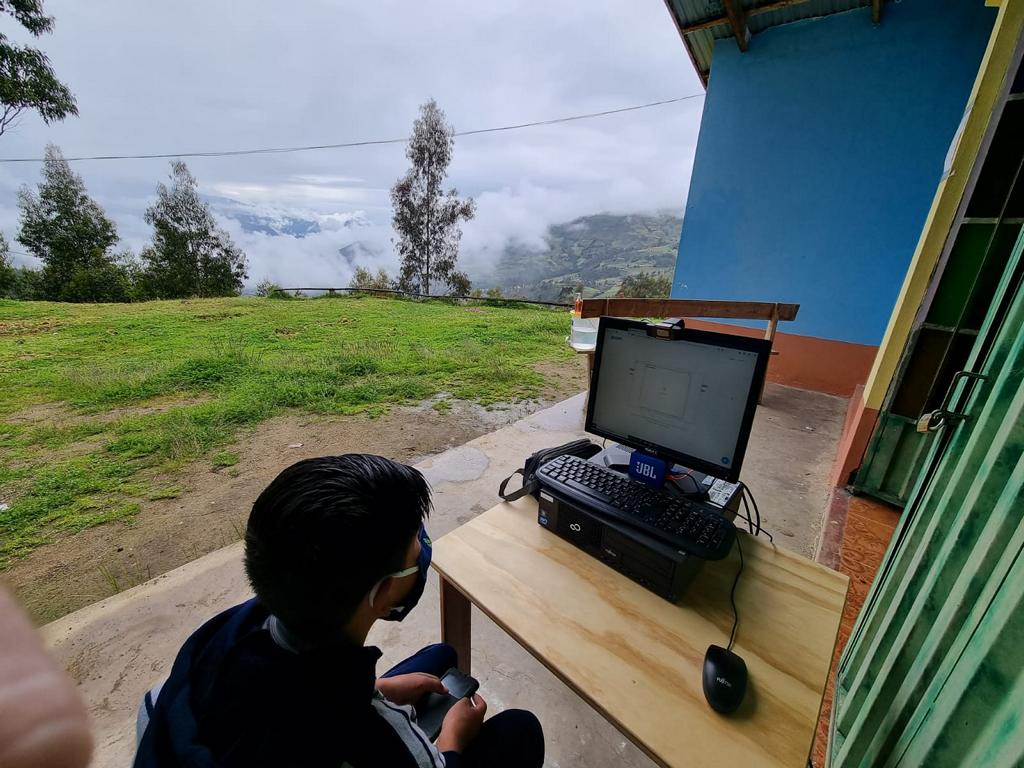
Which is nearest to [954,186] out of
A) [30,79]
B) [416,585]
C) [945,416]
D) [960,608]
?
[945,416]

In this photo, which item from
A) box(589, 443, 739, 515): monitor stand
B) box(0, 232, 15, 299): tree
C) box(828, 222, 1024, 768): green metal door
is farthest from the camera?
box(0, 232, 15, 299): tree

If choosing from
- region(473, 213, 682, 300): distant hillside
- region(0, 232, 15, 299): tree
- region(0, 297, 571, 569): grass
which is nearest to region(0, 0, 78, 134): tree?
region(0, 297, 571, 569): grass

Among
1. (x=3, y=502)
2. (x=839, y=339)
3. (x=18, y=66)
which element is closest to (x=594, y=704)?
(x=3, y=502)

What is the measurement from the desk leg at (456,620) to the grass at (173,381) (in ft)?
8.40

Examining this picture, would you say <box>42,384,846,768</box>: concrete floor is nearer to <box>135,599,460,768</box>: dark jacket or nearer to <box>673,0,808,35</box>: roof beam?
<box>135,599,460,768</box>: dark jacket

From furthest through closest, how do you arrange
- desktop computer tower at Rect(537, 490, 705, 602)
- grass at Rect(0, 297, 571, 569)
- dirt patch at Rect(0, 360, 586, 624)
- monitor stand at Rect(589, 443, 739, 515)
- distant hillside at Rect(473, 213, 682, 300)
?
distant hillside at Rect(473, 213, 682, 300)
grass at Rect(0, 297, 571, 569)
dirt patch at Rect(0, 360, 586, 624)
monitor stand at Rect(589, 443, 739, 515)
desktop computer tower at Rect(537, 490, 705, 602)

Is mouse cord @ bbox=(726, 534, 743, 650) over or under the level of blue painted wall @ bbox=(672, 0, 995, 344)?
under

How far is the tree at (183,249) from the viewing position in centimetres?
1955

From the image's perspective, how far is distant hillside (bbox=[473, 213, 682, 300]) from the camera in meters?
35.1

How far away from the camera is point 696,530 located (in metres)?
0.99

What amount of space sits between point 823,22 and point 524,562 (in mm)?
6694

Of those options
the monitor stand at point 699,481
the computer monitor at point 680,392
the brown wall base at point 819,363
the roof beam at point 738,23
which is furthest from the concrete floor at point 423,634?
the roof beam at point 738,23

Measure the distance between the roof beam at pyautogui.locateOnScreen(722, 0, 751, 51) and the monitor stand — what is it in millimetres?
5567

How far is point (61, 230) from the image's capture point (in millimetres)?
17656
